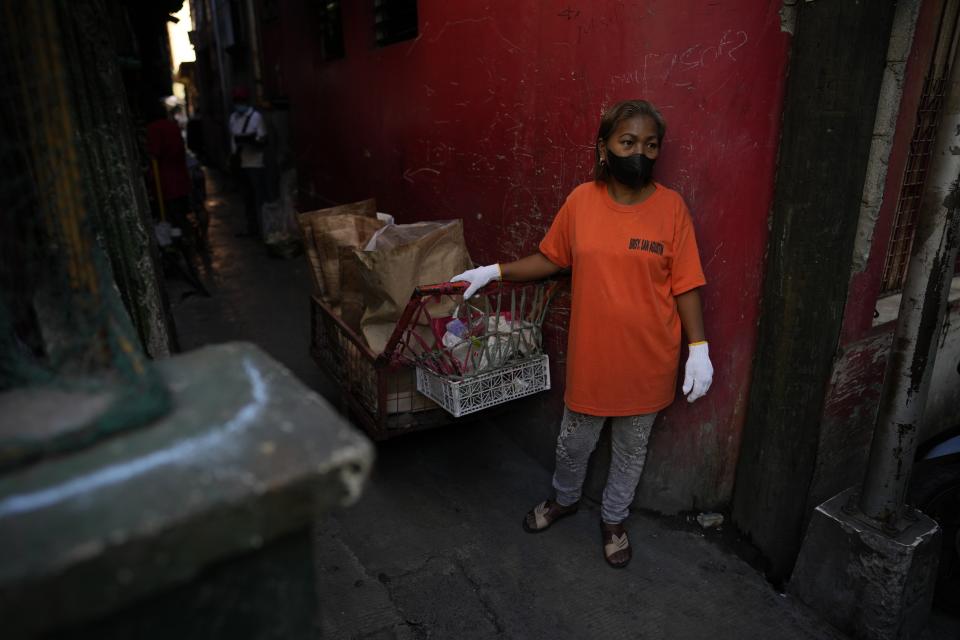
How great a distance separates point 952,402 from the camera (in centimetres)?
360

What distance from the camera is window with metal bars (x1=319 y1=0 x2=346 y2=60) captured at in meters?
6.64

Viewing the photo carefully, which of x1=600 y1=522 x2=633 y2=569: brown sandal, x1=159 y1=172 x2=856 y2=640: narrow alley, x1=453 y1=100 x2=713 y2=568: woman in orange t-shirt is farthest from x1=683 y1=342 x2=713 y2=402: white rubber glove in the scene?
x1=159 y1=172 x2=856 y2=640: narrow alley

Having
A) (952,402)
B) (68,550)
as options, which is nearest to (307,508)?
(68,550)

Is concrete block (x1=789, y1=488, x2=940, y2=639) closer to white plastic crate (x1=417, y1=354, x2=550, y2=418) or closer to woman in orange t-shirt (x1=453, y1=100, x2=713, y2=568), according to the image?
woman in orange t-shirt (x1=453, y1=100, x2=713, y2=568)

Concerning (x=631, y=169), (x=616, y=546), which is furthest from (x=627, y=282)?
(x=616, y=546)

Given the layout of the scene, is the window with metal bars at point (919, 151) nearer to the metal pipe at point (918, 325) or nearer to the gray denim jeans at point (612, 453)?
the metal pipe at point (918, 325)

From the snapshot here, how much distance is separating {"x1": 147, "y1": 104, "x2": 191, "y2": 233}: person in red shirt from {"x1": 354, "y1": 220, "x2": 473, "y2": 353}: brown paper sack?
234 inches

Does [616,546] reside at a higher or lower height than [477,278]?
lower

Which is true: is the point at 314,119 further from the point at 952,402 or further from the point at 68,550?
the point at 68,550

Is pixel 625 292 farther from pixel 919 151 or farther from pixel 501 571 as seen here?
pixel 919 151

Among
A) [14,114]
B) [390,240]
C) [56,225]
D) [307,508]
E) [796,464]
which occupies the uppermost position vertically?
[14,114]

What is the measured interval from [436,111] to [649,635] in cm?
352

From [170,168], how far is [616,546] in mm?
7528

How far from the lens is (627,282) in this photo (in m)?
2.62
